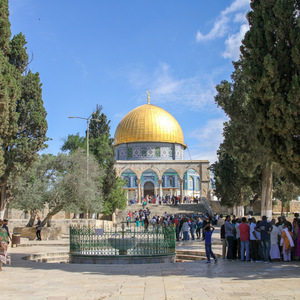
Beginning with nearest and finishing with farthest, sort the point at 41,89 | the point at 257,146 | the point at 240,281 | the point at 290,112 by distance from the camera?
the point at 240,281 → the point at 290,112 → the point at 257,146 → the point at 41,89

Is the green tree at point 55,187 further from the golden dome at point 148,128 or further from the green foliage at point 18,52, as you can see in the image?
the golden dome at point 148,128

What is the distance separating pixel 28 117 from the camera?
52.9 feet

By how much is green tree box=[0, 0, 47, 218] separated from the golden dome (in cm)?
3140

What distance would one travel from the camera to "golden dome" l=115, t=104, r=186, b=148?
48.3 metres

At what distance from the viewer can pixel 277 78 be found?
32.3ft

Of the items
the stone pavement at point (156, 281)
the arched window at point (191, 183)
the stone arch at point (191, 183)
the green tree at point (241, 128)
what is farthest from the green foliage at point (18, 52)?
the arched window at point (191, 183)

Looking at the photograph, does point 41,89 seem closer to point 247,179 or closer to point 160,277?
point 160,277

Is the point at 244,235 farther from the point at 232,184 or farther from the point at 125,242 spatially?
the point at 232,184

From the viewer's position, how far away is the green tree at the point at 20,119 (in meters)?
14.0

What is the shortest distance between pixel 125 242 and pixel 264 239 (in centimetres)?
399

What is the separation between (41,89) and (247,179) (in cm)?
1688

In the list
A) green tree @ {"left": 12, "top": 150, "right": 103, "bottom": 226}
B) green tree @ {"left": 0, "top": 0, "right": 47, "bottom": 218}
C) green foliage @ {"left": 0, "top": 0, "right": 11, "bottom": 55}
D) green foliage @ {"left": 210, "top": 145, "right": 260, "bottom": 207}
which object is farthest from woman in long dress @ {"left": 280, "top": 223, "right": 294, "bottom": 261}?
green foliage @ {"left": 210, "top": 145, "right": 260, "bottom": 207}

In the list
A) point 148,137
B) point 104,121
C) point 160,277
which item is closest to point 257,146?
point 160,277

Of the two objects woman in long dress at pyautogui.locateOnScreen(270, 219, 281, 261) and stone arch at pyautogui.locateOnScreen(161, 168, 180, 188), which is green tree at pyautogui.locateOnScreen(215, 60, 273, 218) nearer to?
woman in long dress at pyautogui.locateOnScreen(270, 219, 281, 261)
